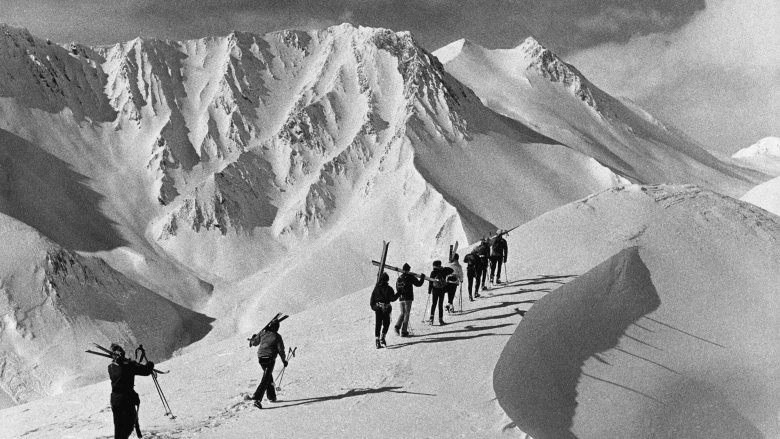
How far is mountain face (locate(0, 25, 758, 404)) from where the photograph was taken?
8150 centimetres

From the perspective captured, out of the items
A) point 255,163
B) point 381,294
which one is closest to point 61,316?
point 255,163

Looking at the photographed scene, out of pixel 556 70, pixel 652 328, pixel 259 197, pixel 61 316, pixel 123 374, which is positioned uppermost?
pixel 556 70

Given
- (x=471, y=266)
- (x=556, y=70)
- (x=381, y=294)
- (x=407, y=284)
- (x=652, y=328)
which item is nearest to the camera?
(x=381, y=294)

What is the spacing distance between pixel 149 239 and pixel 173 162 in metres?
16.5

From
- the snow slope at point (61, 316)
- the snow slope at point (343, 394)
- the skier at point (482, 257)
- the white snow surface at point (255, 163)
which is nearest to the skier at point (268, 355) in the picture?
the snow slope at point (343, 394)

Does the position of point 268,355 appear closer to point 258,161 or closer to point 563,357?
point 563,357

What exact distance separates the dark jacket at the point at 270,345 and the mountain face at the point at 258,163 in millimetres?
56234

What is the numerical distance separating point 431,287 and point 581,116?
151322 mm

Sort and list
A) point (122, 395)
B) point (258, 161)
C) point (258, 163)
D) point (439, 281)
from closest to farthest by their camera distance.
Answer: point (122, 395) → point (439, 281) → point (258, 163) → point (258, 161)

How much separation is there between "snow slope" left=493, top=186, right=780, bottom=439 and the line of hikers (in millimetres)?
2312

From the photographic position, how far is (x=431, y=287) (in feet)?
58.7

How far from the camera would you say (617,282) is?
21.9 metres

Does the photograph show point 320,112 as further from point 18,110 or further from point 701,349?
point 701,349

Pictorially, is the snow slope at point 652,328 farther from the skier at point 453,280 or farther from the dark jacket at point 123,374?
the dark jacket at point 123,374
